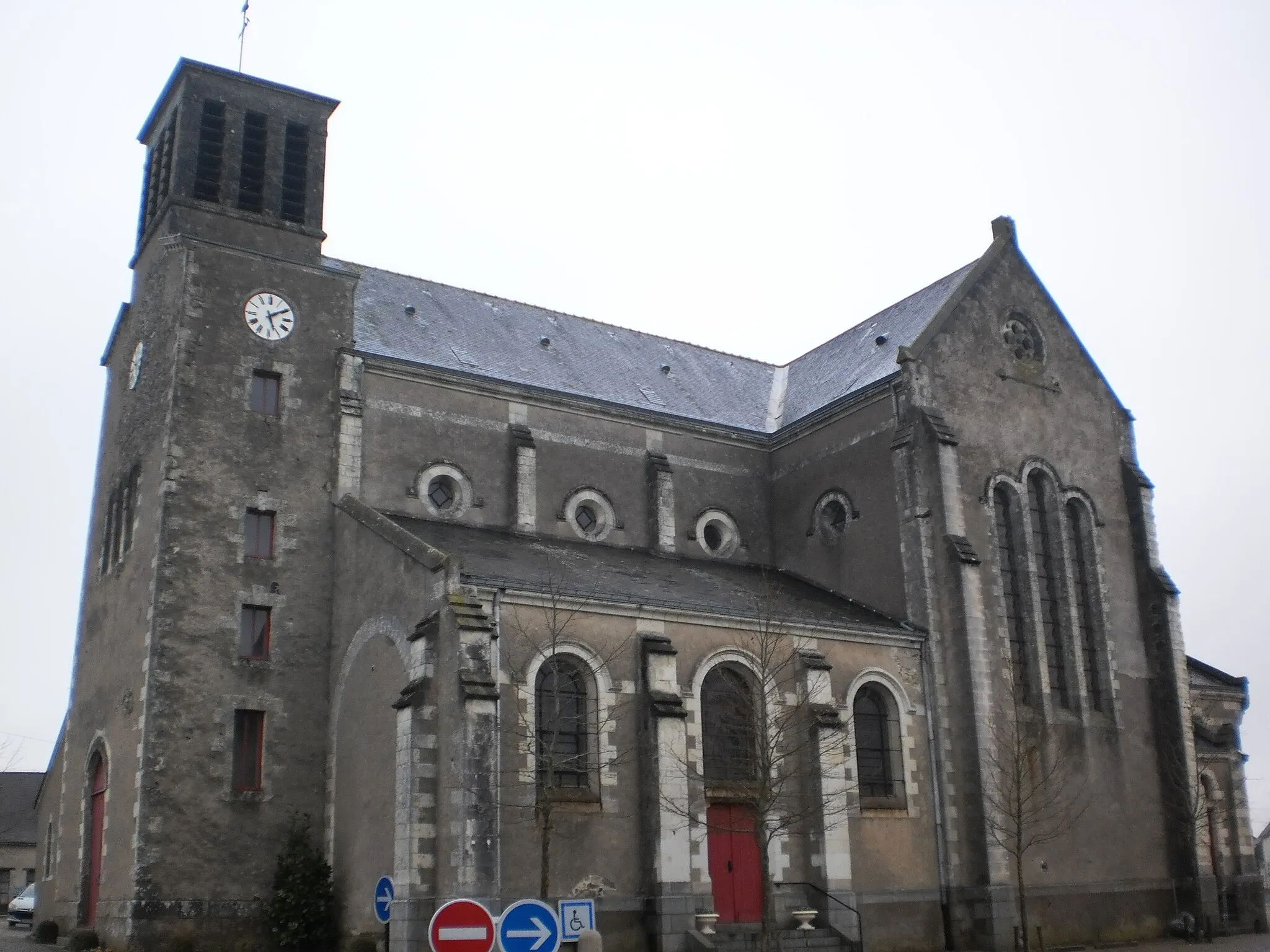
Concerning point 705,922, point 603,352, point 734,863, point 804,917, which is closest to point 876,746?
point 734,863

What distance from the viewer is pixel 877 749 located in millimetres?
27125

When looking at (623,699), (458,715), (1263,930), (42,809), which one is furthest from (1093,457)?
(42,809)

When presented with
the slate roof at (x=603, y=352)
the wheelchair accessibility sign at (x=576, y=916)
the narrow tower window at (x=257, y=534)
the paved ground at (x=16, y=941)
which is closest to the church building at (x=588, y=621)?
the narrow tower window at (x=257, y=534)

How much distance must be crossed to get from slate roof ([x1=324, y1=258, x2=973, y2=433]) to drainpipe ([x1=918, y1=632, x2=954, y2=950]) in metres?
7.92

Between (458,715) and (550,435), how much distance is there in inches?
443

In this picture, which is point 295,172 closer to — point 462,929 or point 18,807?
point 462,929

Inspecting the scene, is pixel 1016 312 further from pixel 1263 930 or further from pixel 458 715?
pixel 458 715

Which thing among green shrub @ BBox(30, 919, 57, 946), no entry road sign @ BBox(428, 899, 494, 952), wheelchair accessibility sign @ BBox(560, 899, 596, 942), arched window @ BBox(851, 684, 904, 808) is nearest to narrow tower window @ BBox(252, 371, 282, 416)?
green shrub @ BBox(30, 919, 57, 946)

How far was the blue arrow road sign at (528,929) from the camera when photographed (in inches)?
331

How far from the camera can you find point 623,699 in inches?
933

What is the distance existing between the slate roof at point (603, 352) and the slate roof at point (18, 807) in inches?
1394

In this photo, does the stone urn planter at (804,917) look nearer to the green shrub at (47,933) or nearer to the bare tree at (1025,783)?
the bare tree at (1025,783)

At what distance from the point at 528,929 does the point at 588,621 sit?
15.2 metres

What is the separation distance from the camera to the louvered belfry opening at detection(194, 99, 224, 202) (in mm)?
28625
